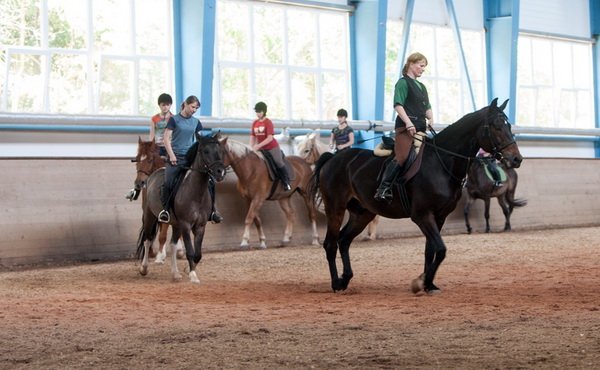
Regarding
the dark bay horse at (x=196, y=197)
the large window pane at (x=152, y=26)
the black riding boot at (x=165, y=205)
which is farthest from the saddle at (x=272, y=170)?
the black riding boot at (x=165, y=205)

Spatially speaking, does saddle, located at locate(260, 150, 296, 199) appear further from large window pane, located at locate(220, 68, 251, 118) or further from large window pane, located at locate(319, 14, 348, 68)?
large window pane, located at locate(319, 14, 348, 68)

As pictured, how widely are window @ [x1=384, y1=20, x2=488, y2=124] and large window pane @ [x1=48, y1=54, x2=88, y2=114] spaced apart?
8770 mm

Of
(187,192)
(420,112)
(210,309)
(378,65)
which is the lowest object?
(210,309)

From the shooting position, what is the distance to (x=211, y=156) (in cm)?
1243

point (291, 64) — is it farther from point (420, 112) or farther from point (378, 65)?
point (420, 112)

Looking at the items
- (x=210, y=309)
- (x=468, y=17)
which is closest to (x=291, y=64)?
(x=468, y=17)

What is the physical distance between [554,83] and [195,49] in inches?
527

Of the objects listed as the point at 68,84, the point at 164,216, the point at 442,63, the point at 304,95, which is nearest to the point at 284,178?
the point at 68,84

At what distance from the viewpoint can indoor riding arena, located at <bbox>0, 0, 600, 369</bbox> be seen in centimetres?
795

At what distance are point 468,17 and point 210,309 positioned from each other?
18964 millimetres

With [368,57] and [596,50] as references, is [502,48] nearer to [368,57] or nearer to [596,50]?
[368,57]

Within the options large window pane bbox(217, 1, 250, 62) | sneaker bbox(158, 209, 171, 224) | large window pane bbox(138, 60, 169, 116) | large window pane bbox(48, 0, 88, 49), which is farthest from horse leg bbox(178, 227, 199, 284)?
large window pane bbox(217, 1, 250, 62)

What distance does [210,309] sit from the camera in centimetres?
995

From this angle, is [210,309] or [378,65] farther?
[378,65]
